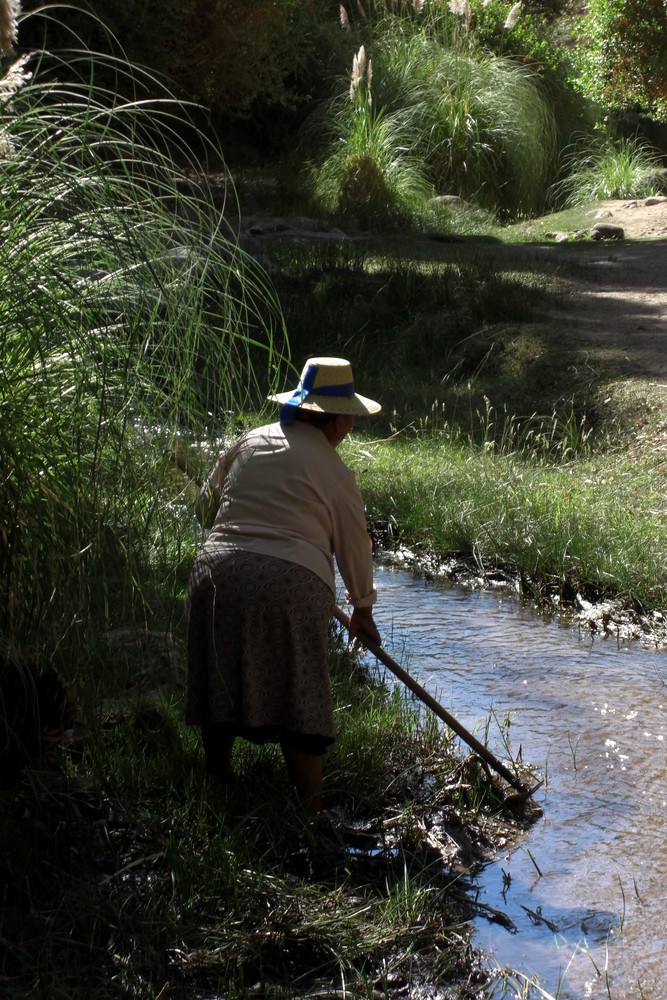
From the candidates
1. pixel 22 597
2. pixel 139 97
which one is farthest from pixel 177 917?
pixel 139 97

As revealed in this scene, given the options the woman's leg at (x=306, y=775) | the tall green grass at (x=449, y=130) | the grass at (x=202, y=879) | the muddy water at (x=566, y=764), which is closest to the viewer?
the grass at (x=202, y=879)

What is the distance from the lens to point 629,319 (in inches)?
380

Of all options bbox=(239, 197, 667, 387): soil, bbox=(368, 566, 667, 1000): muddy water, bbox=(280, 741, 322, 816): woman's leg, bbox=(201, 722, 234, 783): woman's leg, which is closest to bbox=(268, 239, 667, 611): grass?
bbox=(239, 197, 667, 387): soil

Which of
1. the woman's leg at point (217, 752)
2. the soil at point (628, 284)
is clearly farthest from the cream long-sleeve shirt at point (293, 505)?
the soil at point (628, 284)

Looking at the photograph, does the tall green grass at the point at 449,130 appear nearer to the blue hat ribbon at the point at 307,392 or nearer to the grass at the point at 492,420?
the grass at the point at 492,420

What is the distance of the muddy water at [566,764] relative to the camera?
10.0 feet

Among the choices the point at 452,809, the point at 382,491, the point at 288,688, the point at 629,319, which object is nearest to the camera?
the point at 288,688

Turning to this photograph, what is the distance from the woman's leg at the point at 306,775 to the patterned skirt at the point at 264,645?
0.05 metres

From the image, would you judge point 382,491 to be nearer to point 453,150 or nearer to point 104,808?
point 104,808

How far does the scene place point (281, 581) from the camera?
324cm

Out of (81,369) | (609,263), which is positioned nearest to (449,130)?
(609,263)

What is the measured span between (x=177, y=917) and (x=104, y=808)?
57 cm

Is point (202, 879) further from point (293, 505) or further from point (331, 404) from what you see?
point (331, 404)

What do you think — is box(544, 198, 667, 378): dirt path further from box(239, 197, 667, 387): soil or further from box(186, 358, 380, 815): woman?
box(186, 358, 380, 815): woman
